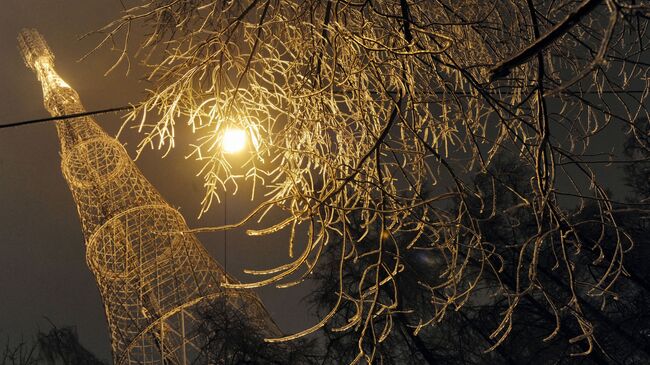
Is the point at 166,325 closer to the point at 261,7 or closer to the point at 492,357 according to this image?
the point at 261,7

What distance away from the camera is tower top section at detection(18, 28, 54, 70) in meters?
7.09

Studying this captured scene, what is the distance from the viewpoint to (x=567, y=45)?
2.03 m

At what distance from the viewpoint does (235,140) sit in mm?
1763

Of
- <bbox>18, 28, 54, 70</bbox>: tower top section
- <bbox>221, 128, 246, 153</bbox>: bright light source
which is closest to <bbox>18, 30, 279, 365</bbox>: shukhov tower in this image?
<bbox>18, 28, 54, 70</bbox>: tower top section

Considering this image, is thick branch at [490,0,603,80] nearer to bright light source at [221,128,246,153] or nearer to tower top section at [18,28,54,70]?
bright light source at [221,128,246,153]

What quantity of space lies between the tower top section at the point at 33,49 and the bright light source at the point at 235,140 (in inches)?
251

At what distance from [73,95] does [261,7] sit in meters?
5.82

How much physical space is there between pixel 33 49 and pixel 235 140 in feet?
21.4

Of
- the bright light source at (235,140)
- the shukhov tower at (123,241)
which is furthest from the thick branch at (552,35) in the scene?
the shukhov tower at (123,241)

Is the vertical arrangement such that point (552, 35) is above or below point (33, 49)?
below

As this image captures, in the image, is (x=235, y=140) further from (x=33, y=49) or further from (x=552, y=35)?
(x=33, y=49)

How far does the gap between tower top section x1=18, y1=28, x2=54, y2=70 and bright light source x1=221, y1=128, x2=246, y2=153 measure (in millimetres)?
6368

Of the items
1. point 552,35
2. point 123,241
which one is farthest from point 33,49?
point 552,35

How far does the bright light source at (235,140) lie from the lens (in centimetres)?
172
